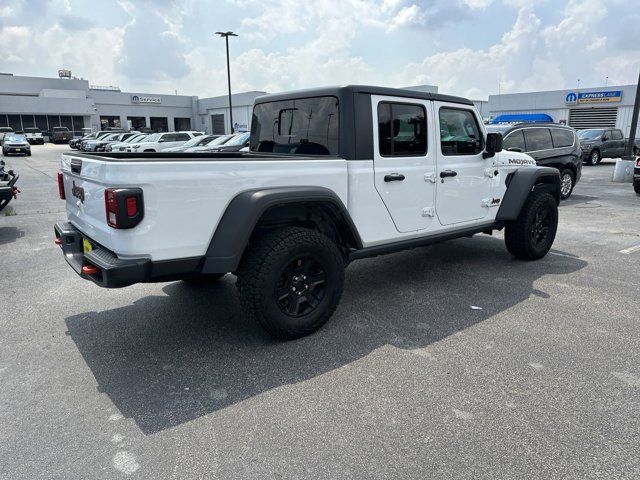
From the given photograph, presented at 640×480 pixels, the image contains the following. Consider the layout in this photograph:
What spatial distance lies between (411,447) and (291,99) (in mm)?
3234

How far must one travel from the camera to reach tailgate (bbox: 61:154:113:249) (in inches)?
→ 124

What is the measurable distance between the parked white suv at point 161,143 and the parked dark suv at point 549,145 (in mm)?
16258

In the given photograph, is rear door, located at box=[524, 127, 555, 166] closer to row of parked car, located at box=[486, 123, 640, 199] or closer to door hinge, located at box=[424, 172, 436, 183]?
row of parked car, located at box=[486, 123, 640, 199]

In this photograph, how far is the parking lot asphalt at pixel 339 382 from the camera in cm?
243

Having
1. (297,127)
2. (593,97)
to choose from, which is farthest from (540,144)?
(593,97)

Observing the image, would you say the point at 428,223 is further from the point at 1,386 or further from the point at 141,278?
the point at 1,386

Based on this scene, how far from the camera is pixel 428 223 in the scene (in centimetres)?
463

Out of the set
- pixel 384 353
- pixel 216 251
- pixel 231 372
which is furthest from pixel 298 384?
pixel 216 251

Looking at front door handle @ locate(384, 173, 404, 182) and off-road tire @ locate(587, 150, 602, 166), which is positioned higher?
front door handle @ locate(384, 173, 404, 182)

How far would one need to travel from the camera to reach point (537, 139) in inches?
407

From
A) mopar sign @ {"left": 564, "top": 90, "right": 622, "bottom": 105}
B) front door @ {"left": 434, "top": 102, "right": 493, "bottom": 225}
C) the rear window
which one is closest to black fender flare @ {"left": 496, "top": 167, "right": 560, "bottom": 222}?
front door @ {"left": 434, "top": 102, "right": 493, "bottom": 225}

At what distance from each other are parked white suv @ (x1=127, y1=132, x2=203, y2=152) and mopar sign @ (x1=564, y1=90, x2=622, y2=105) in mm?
31732

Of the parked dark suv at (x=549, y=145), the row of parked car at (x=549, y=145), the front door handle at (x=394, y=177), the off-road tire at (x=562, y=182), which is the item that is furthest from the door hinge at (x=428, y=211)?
the off-road tire at (x=562, y=182)

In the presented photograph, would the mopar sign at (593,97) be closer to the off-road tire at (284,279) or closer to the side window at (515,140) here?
the side window at (515,140)
